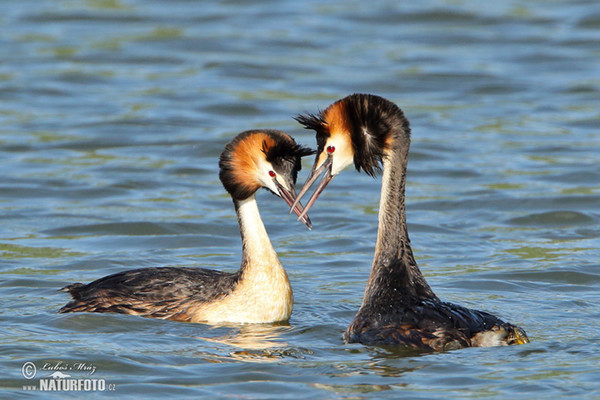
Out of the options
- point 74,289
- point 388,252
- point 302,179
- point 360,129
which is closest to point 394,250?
point 388,252

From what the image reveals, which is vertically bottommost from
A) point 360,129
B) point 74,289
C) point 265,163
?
point 74,289

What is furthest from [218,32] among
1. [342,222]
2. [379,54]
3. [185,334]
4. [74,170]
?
[185,334]

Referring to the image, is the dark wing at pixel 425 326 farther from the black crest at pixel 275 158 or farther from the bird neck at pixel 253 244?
the black crest at pixel 275 158

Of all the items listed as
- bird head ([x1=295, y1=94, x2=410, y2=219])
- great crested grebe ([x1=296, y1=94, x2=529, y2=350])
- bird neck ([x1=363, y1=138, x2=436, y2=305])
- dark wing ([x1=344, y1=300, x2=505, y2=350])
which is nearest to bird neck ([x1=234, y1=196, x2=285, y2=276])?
great crested grebe ([x1=296, y1=94, x2=529, y2=350])

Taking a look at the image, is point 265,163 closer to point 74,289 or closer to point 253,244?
point 253,244

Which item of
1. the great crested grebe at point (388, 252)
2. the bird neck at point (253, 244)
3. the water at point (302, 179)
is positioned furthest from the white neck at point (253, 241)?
the great crested grebe at point (388, 252)

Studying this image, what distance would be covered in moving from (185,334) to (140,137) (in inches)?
311

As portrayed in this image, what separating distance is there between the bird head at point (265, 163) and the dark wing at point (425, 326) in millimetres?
1455

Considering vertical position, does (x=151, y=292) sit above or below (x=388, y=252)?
below

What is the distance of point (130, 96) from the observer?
1822 cm

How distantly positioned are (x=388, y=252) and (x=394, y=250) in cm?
4

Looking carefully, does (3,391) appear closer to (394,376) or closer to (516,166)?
(394,376)

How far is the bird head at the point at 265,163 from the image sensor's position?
359 inches

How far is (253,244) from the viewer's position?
369 inches
